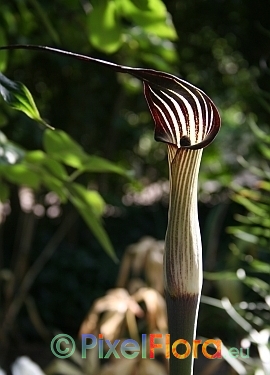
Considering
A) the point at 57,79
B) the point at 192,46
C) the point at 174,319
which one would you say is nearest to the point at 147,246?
the point at 174,319

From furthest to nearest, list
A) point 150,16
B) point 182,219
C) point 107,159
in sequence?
1. point 107,159
2. point 150,16
3. point 182,219

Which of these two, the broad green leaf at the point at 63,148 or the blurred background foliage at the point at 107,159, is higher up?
the broad green leaf at the point at 63,148

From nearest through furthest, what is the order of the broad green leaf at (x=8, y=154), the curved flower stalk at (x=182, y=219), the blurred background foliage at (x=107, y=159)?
the curved flower stalk at (x=182, y=219) < the broad green leaf at (x=8, y=154) < the blurred background foliage at (x=107, y=159)

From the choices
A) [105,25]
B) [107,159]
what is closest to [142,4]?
[105,25]

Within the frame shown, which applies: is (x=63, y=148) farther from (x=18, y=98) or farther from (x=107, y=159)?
(x=107, y=159)

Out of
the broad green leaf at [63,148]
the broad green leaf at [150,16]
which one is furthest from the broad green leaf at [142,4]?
the broad green leaf at [63,148]

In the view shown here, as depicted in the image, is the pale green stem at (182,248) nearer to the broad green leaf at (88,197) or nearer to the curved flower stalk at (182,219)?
the curved flower stalk at (182,219)

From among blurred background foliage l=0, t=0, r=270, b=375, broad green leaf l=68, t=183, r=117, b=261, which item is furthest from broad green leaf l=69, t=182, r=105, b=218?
blurred background foliage l=0, t=0, r=270, b=375
